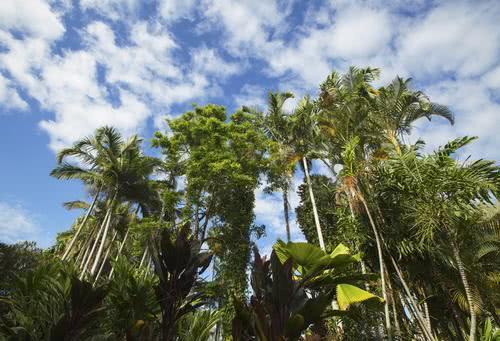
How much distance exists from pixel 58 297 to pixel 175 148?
958cm

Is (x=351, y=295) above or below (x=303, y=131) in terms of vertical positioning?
below

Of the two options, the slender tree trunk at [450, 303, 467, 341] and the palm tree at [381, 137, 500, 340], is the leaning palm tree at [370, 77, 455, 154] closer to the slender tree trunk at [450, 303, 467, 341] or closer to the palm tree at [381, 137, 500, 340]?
the palm tree at [381, 137, 500, 340]

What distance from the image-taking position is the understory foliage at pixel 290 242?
4.05 metres

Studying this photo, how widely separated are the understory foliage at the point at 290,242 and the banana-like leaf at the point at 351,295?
0.03 metres

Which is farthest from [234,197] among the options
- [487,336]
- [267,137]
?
[487,336]

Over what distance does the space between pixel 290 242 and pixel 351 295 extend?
1763 mm

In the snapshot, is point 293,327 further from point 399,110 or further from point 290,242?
point 399,110

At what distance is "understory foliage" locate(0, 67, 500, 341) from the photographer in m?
4.05

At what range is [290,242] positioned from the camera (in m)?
6.38

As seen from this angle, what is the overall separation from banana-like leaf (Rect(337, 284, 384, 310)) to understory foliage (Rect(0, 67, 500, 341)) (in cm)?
3

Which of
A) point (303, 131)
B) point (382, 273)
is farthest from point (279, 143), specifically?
point (382, 273)

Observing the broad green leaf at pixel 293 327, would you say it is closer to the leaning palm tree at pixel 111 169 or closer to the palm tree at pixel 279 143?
the palm tree at pixel 279 143

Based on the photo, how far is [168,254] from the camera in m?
3.97

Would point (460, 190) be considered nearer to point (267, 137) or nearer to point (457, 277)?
point (457, 277)
